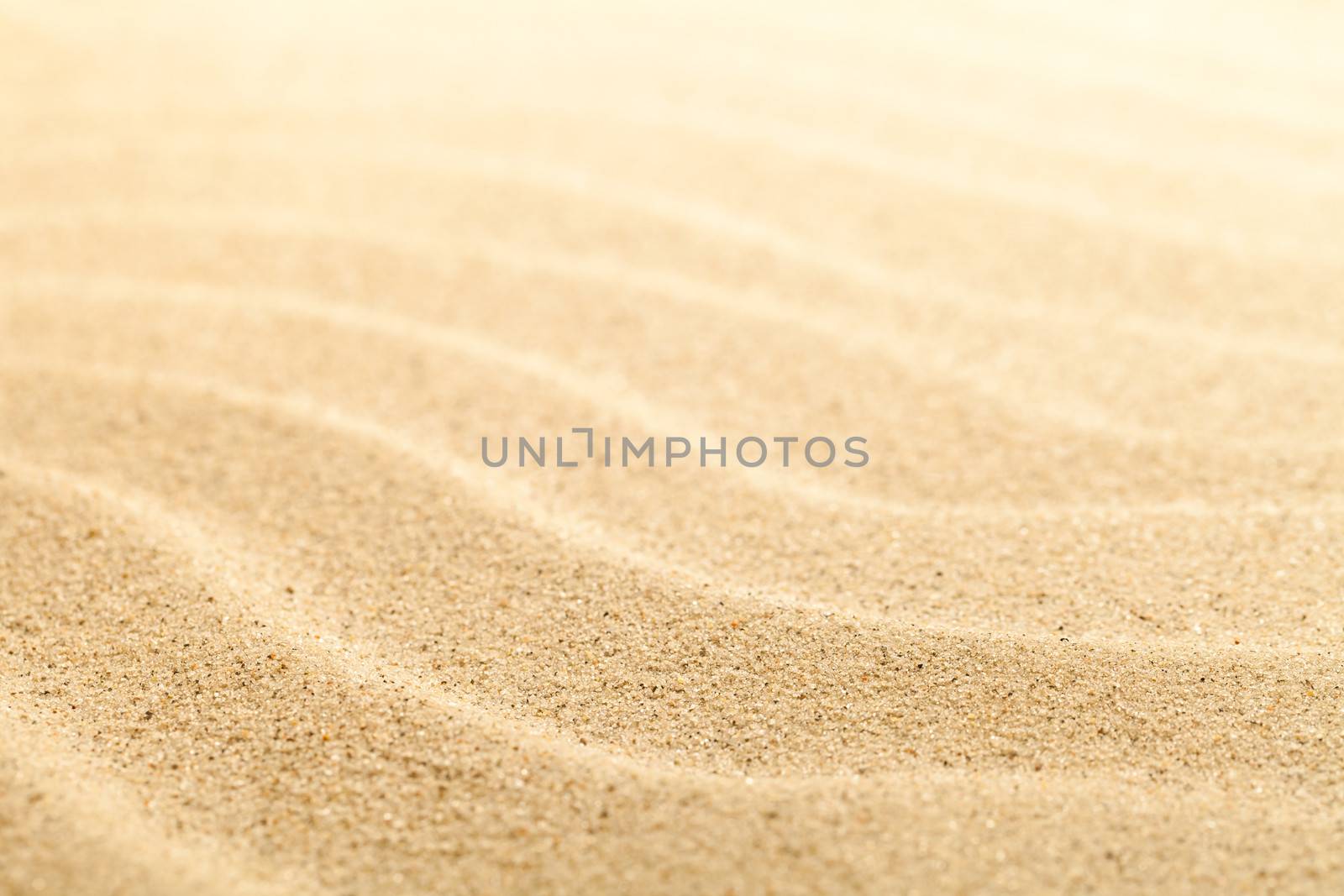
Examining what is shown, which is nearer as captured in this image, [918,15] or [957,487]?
[957,487]

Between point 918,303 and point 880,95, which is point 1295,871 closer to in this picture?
point 918,303

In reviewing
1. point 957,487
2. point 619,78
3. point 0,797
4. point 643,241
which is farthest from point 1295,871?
point 619,78

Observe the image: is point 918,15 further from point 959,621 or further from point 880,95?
point 959,621

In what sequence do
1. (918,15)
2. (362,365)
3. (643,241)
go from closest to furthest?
(362,365) < (643,241) < (918,15)

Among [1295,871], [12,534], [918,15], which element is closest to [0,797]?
[12,534]

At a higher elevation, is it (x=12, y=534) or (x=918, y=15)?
(x=918, y=15)

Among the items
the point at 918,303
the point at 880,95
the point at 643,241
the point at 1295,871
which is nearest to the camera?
the point at 1295,871

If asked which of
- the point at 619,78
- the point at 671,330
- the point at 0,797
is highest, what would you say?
the point at 619,78
